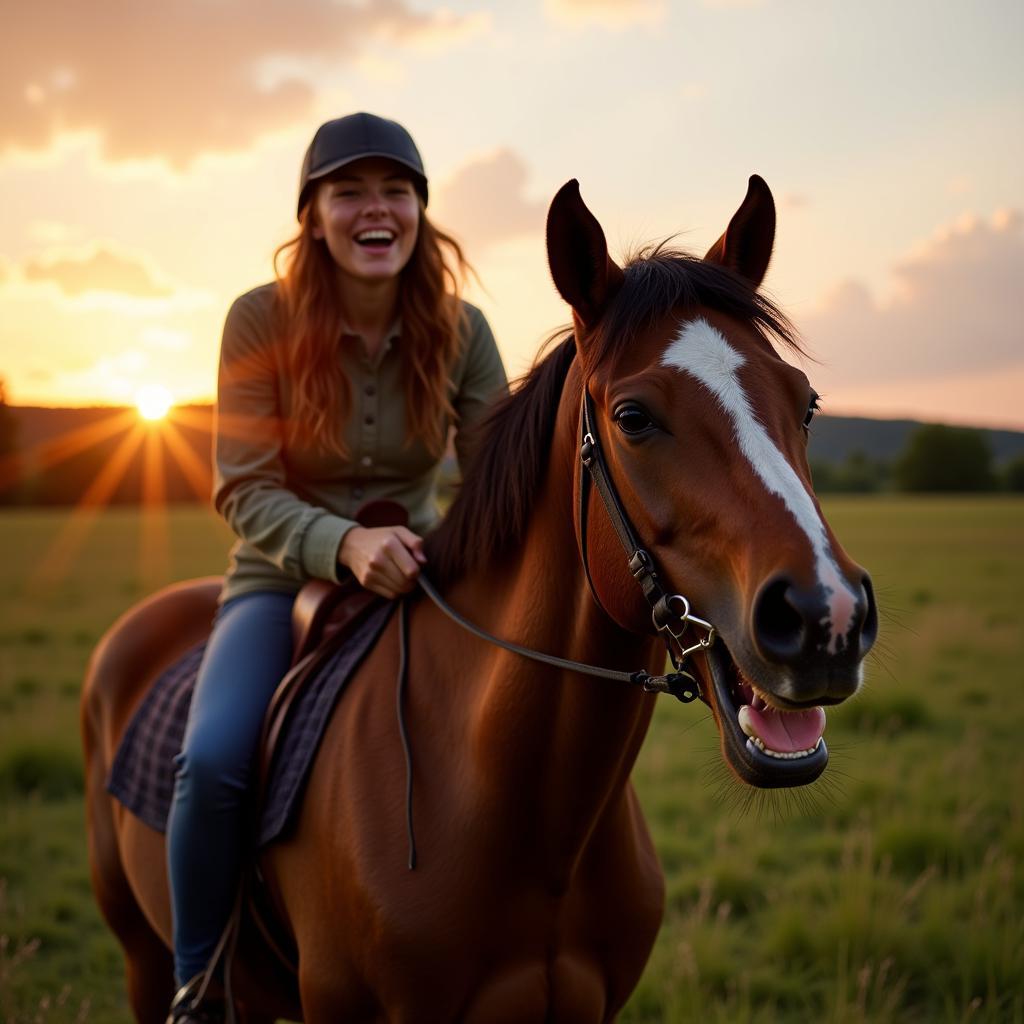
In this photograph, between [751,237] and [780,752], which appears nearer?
[780,752]

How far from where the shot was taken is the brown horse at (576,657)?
1750mm

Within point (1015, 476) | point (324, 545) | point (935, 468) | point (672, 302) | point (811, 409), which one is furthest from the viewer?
point (935, 468)

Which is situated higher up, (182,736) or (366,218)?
(366,218)

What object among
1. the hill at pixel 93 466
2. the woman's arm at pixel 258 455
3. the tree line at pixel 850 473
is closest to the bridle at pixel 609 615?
the woman's arm at pixel 258 455

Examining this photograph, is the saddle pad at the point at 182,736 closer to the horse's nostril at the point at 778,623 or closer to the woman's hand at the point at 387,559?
the woman's hand at the point at 387,559

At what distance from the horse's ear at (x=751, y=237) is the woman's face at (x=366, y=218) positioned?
1213 millimetres

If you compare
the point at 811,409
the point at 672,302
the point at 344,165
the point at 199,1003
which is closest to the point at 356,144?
the point at 344,165

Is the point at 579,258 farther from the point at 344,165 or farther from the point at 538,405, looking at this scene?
the point at 344,165

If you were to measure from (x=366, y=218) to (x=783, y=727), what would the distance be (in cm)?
226

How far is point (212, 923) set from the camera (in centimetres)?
290

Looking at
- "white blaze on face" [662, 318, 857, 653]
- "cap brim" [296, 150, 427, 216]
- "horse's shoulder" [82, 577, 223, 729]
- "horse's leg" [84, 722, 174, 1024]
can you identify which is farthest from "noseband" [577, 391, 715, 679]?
"horse's leg" [84, 722, 174, 1024]

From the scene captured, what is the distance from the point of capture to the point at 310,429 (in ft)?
10.3

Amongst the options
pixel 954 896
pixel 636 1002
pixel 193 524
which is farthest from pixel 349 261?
pixel 193 524

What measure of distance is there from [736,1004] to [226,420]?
3.67m
